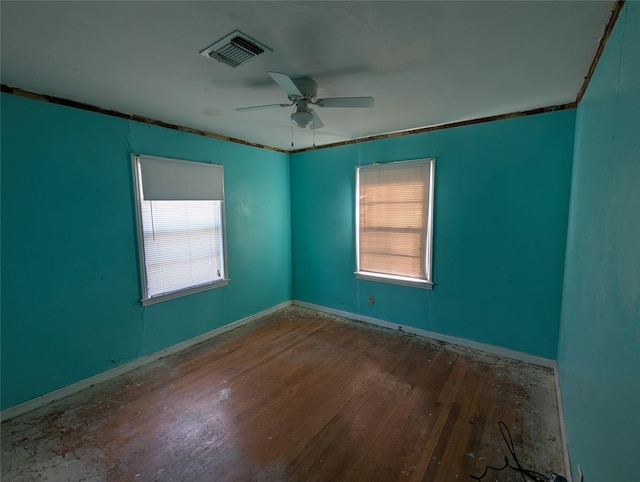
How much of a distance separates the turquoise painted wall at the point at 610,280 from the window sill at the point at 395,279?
1614 mm

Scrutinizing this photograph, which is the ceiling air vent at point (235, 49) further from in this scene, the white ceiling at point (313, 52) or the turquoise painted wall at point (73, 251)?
the turquoise painted wall at point (73, 251)

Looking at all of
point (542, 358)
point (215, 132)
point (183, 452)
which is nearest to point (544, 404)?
point (542, 358)

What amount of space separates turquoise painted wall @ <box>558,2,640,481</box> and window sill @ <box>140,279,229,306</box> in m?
3.46

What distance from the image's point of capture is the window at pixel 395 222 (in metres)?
3.40

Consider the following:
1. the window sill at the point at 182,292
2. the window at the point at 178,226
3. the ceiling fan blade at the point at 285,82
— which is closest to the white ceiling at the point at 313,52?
the ceiling fan blade at the point at 285,82

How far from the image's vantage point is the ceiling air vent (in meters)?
1.52

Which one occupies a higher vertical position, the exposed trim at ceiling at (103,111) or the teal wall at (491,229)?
the exposed trim at ceiling at (103,111)

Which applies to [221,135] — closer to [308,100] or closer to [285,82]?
[308,100]

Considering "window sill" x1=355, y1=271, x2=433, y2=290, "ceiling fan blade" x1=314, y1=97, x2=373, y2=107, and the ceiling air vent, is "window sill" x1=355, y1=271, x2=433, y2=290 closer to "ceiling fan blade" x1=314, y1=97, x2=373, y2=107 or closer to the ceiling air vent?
"ceiling fan blade" x1=314, y1=97, x2=373, y2=107

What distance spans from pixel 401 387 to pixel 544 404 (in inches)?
44.3

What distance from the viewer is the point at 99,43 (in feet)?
5.13

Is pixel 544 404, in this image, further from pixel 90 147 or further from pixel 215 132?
pixel 90 147

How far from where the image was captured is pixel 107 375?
2695mm

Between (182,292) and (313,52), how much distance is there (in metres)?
2.80
